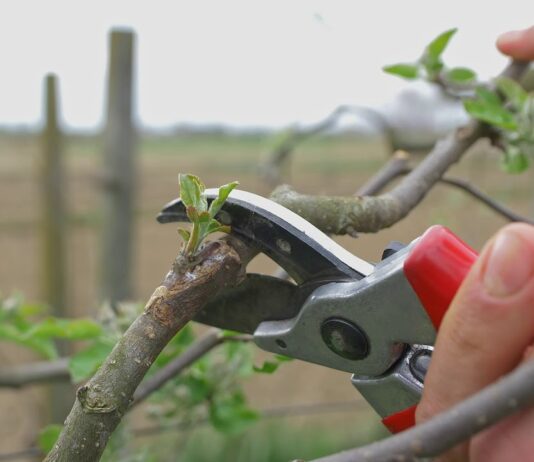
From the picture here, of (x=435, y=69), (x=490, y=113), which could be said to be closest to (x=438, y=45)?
(x=435, y=69)

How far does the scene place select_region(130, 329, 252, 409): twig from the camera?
0.83 meters

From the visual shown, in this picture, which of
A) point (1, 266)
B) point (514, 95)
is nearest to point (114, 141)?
point (514, 95)

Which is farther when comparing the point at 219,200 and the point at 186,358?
the point at 186,358

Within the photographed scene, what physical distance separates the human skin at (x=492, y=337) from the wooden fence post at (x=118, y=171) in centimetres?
139

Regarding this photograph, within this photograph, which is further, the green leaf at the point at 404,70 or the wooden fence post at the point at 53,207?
the wooden fence post at the point at 53,207

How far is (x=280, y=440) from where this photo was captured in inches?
116

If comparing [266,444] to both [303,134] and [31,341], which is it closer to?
[303,134]

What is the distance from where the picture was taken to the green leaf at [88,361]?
0.84 metres

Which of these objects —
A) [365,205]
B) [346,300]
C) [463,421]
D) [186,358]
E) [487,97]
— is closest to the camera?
[463,421]

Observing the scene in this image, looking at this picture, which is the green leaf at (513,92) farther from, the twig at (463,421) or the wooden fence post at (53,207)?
the wooden fence post at (53,207)

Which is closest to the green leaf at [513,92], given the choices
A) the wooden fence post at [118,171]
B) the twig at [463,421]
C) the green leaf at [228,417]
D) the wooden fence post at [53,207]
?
the green leaf at [228,417]

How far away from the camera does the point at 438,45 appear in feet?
3.46

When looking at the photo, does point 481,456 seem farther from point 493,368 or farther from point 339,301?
point 339,301

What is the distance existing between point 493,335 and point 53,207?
6.02 ft
